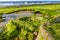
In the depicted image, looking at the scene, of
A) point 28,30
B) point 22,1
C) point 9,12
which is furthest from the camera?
point 22,1

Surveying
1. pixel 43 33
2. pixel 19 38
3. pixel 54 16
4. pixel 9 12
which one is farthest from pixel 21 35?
pixel 9 12

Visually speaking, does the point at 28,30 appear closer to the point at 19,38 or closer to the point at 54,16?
the point at 19,38

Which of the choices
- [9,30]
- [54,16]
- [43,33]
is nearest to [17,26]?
[9,30]

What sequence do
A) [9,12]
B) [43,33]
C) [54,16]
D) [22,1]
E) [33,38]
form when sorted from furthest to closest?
1. [22,1]
2. [9,12]
3. [54,16]
4. [33,38]
5. [43,33]

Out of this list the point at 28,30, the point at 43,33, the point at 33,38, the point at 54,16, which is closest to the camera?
the point at 43,33

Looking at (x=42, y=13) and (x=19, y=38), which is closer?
(x=19, y=38)

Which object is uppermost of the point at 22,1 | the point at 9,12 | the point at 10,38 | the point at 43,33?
the point at 43,33

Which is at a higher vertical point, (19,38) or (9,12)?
(19,38)

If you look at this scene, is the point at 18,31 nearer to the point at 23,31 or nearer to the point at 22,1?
the point at 23,31

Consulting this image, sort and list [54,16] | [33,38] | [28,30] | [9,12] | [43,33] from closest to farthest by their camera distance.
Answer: [43,33], [33,38], [28,30], [54,16], [9,12]
